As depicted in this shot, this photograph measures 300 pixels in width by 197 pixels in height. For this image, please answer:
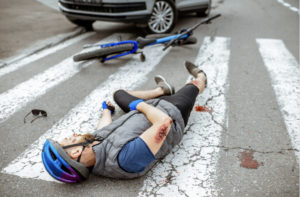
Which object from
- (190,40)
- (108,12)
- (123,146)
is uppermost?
(108,12)

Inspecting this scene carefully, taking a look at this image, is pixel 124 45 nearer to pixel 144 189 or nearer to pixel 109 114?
pixel 109 114

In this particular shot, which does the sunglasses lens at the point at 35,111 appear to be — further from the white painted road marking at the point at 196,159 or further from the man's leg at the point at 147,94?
the white painted road marking at the point at 196,159

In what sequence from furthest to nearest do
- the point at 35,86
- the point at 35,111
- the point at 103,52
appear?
the point at 103,52, the point at 35,86, the point at 35,111

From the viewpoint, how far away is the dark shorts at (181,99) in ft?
8.96

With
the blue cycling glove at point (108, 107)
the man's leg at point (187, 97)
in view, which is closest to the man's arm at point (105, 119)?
the blue cycling glove at point (108, 107)

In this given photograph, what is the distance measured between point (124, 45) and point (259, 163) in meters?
3.15

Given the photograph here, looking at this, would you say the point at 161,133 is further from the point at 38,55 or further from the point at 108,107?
the point at 38,55

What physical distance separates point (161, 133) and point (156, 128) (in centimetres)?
6

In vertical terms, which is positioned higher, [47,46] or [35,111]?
[47,46]

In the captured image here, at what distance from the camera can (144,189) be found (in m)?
2.22

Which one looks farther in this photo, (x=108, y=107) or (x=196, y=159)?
(x=108, y=107)

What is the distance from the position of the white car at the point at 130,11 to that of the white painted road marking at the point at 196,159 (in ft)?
8.77

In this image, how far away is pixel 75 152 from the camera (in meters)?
2.13

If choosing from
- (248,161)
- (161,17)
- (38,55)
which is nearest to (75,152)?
(248,161)
